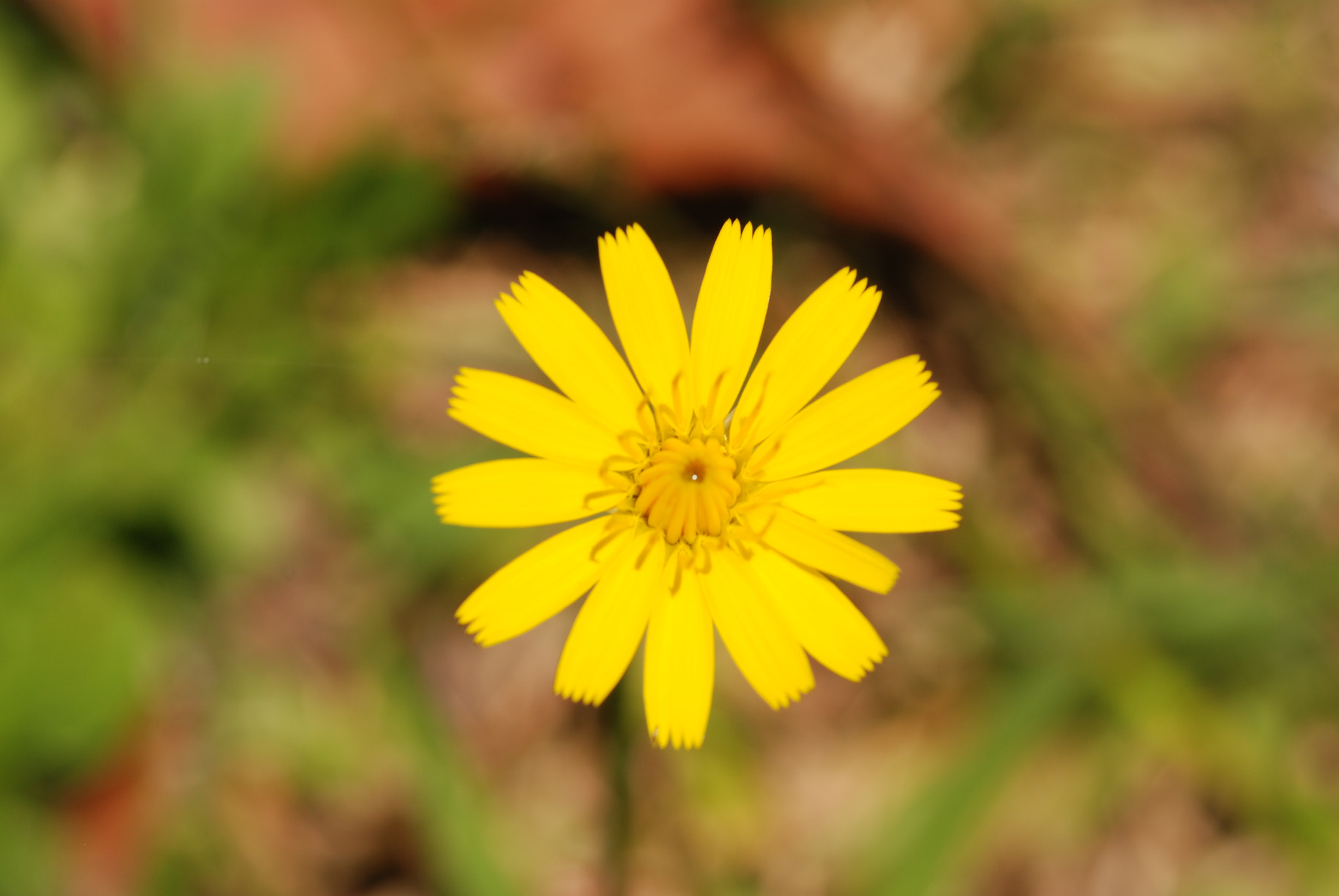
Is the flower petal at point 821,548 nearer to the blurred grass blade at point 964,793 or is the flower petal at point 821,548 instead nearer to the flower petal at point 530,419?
the flower petal at point 530,419

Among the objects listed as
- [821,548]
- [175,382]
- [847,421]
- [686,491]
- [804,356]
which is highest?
[175,382]

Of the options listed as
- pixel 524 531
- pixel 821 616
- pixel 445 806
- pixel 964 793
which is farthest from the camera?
pixel 524 531

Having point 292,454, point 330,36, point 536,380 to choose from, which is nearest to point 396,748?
point 292,454

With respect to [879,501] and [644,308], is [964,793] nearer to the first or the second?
[879,501]

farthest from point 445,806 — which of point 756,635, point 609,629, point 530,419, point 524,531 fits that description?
point 530,419

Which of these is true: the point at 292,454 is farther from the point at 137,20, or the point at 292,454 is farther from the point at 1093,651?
the point at 1093,651

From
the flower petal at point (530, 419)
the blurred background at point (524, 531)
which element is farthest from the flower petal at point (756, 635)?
the blurred background at point (524, 531)

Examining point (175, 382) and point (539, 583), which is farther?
point (175, 382)
